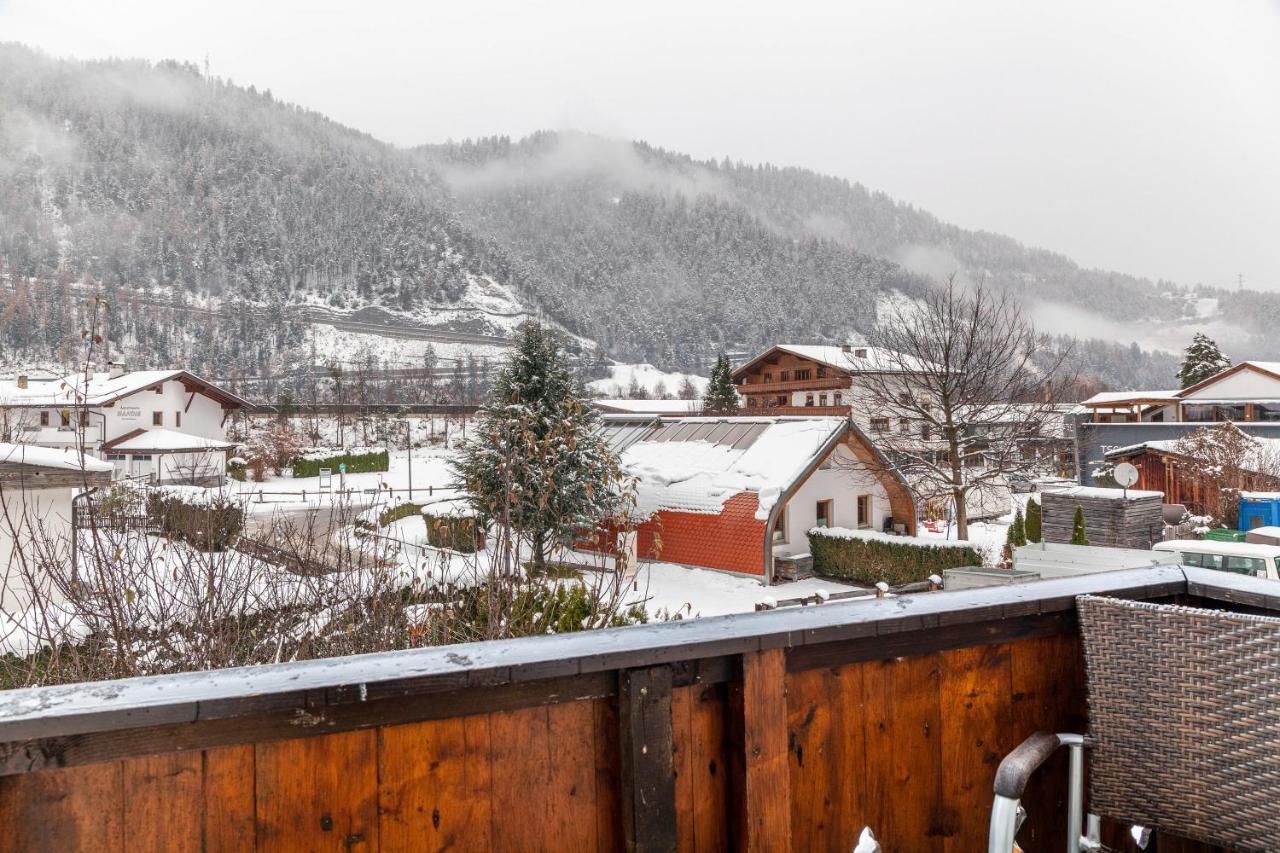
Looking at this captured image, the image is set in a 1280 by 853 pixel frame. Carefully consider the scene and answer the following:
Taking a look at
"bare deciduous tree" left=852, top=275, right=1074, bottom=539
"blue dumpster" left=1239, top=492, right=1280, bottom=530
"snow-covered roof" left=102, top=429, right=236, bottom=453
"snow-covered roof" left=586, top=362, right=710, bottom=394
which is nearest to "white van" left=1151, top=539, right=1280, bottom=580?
"bare deciduous tree" left=852, top=275, right=1074, bottom=539

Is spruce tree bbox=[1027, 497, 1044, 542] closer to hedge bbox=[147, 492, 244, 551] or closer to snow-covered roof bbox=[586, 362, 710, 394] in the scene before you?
hedge bbox=[147, 492, 244, 551]

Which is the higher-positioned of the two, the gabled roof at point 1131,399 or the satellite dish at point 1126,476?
the gabled roof at point 1131,399

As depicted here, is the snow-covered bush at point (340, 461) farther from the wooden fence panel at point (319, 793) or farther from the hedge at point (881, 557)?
the wooden fence panel at point (319, 793)

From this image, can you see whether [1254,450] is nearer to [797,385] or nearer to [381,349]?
[797,385]

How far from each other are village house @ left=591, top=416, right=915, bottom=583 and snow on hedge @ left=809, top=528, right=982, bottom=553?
64cm

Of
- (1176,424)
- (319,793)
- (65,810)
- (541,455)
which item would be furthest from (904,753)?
(1176,424)

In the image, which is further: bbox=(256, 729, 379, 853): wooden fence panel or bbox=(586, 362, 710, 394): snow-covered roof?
bbox=(586, 362, 710, 394): snow-covered roof

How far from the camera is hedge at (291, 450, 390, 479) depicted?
1256 inches

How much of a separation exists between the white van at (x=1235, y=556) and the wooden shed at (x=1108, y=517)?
4236 millimetres

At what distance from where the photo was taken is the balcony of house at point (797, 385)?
119 ft

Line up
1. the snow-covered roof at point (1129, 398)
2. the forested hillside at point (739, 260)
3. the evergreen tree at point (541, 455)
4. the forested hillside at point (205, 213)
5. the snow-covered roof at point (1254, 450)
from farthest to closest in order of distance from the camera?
the forested hillside at point (739, 260)
the forested hillside at point (205, 213)
the snow-covered roof at point (1129, 398)
the snow-covered roof at point (1254, 450)
the evergreen tree at point (541, 455)

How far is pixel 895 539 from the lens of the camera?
13.5 m

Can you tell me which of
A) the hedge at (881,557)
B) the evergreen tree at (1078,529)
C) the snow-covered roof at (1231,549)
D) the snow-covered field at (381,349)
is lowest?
the hedge at (881,557)

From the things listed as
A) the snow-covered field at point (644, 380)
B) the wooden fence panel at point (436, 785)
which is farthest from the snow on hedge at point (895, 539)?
the snow-covered field at point (644, 380)
